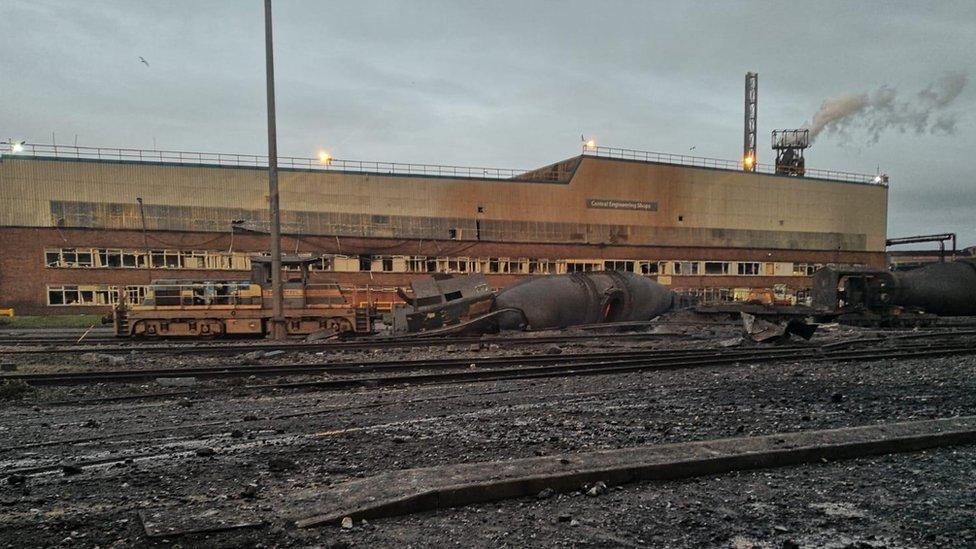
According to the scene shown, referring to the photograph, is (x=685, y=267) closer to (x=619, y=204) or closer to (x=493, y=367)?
(x=619, y=204)

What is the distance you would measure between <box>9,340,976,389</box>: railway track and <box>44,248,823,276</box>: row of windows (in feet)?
81.8

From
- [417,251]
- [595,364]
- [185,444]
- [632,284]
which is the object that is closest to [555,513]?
[185,444]

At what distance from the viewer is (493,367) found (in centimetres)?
1189

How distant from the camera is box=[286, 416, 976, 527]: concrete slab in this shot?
3873mm

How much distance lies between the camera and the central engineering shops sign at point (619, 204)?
44.3m

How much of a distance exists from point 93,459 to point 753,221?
53.0 m

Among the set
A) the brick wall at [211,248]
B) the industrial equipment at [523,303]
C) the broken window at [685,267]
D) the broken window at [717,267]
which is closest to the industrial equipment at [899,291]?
the industrial equipment at [523,303]

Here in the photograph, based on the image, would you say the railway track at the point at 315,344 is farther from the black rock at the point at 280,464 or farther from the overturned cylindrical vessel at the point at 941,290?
the black rock at the point at 280,464

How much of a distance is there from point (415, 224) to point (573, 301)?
23.5m

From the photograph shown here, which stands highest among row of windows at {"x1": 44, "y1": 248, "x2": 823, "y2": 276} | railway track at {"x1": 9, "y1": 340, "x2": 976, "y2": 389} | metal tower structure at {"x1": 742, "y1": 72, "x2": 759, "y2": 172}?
metal tower structure at {"x1": 742, "y1": 72, "x2": 759, "y2": 172}

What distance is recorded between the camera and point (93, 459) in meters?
5.32

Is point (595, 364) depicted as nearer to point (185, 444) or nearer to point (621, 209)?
point (185, 444)

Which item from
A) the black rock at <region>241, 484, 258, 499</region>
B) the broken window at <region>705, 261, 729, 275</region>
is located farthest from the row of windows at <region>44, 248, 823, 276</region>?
the black rock at <region>241, 484, 258, 499</region>

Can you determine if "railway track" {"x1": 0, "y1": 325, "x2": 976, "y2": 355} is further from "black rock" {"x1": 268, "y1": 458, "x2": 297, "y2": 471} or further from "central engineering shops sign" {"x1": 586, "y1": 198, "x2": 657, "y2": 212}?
"central engineering shops sign" {"x1": 586, "y1": 198, "x2": 657, "y2": 212}
